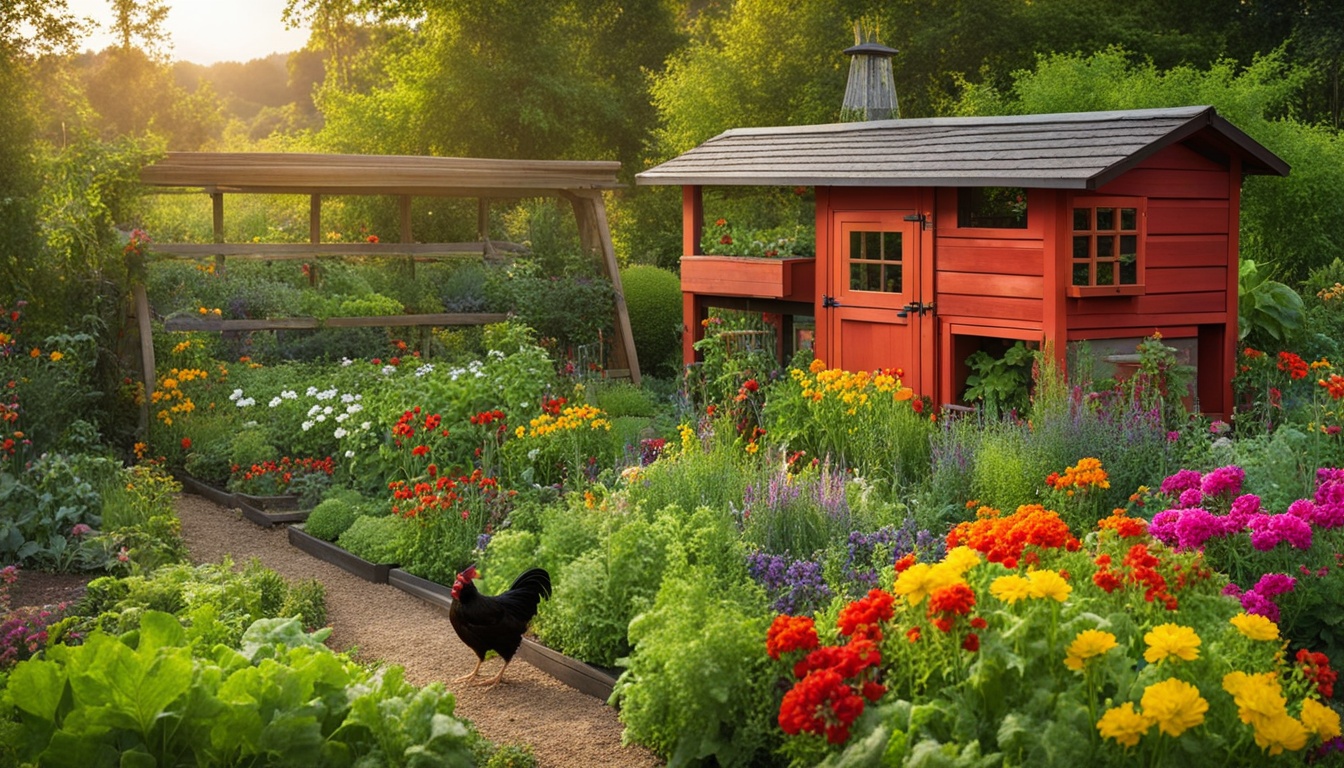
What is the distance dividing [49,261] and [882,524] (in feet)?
25.7

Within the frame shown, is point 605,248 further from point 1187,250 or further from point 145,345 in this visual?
point 1187,250

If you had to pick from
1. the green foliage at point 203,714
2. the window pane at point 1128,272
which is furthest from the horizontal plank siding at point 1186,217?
the green foliage at point 203,714

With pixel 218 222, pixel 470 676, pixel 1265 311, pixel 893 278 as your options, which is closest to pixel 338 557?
pixel 470 676

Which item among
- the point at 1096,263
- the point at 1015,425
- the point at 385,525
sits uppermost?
the point at 1096,263

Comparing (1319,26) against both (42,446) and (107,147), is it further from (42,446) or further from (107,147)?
(42,446)

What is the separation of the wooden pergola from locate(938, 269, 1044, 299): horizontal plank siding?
520 cm

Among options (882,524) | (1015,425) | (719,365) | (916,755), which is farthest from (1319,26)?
(916,755)

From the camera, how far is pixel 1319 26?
24.9 meters

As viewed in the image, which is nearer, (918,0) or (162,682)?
(162,682)

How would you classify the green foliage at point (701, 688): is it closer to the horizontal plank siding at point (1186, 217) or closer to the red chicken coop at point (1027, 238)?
the red chicken coop at point (1027, 238)

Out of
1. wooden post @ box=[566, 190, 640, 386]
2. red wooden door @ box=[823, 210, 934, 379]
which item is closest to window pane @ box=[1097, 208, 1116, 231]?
red wooden door @ box=[823, 210, 934, 379]

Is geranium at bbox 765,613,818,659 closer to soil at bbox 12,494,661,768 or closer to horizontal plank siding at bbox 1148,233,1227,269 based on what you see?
soil at bbox 12,494,661,768

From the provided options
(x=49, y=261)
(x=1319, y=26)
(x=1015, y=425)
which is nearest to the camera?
(x=1015, y=425)

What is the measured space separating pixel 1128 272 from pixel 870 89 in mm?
6823
